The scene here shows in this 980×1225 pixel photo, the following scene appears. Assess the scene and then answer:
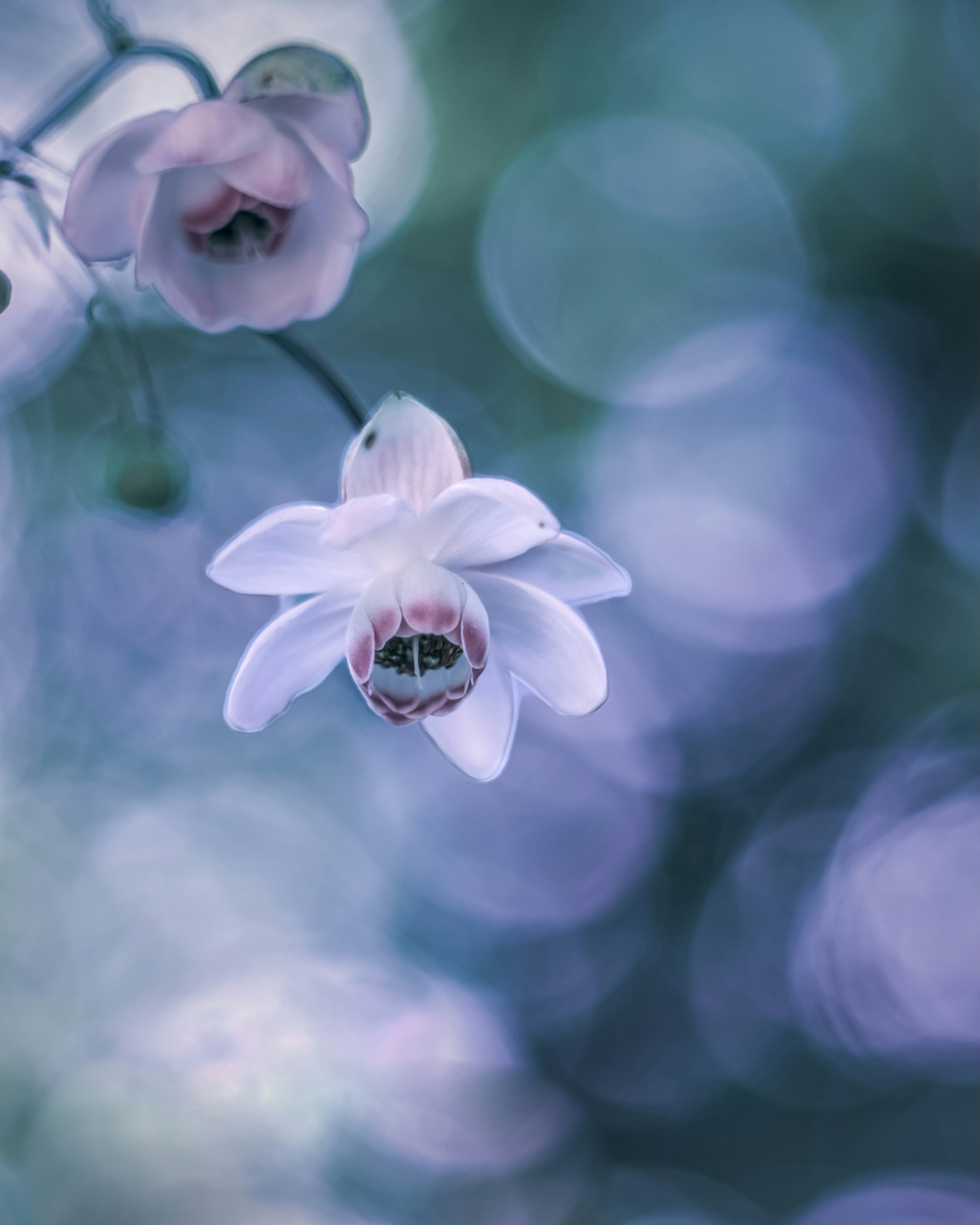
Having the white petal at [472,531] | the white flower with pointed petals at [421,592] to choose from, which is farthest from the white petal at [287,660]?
the white petal at [472,531]

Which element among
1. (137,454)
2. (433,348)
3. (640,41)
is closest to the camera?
(137,454)

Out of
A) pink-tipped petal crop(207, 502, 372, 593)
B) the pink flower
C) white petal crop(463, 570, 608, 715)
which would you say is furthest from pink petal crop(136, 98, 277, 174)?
white petal crop(463, 570, 608, 715)

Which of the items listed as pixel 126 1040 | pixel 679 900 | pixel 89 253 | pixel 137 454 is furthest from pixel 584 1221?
pixel 89 253

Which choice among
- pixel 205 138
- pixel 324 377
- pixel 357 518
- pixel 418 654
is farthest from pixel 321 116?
pixel 418 654

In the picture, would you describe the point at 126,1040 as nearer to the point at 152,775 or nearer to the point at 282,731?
the point at 152,775

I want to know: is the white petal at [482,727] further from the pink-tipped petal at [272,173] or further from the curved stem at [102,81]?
the curved stem at [102,81]
